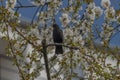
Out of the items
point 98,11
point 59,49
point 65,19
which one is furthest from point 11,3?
point 98,11

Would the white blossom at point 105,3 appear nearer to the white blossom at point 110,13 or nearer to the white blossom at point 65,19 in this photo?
the white blossom at point 110,13

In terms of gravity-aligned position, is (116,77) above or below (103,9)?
below

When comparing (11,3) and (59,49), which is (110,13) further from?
(11,3)

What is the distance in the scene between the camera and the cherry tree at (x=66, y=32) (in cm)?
356

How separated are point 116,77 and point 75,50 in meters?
0.49

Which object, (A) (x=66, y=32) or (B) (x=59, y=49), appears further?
(A) (x=66, y=32)

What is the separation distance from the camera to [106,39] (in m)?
3.73

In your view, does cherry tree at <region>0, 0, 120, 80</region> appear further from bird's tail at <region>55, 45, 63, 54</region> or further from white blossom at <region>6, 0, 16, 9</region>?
bird's tail at <region>55, 45, 63, 54</region>

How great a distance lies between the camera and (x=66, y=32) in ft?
12.2

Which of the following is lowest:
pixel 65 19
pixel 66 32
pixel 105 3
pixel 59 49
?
pixel 59 49

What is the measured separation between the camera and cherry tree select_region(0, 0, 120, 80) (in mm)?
3561

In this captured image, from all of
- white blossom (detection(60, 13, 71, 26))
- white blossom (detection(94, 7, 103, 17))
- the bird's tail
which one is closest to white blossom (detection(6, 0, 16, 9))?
white blossom (detection(60, 13, 71, 26))

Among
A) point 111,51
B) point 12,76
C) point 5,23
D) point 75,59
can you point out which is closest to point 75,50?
point 75,59

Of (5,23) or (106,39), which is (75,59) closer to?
(106,39)
